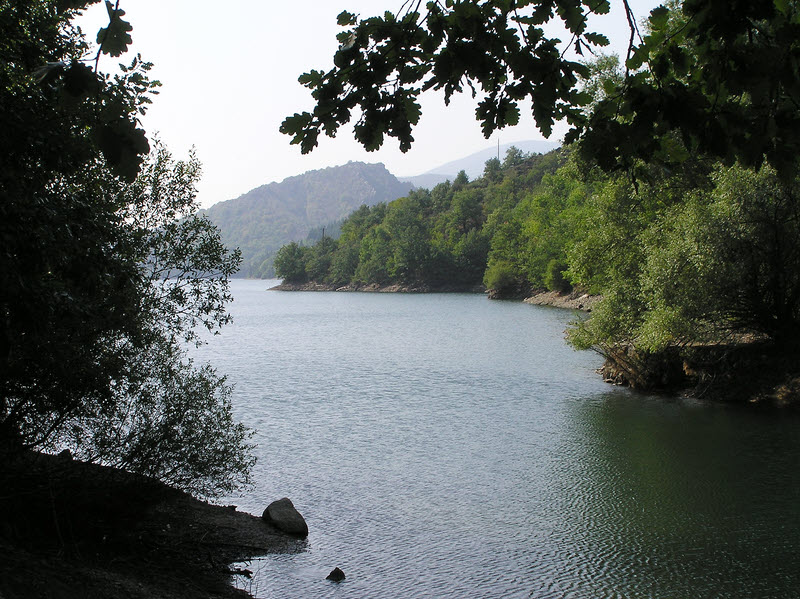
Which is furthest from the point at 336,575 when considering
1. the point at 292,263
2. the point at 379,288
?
the point at 292,263

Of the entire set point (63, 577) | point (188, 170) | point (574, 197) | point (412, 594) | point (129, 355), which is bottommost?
point (412, 594)

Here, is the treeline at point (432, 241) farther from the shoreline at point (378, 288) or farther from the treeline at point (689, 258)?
the treeline at point (689, 258)

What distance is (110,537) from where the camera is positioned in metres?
10.6

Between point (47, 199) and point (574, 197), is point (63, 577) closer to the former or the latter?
point (47, 199)

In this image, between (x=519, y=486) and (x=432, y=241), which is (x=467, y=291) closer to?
(x=432, y=241)

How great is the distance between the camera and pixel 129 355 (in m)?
11.6

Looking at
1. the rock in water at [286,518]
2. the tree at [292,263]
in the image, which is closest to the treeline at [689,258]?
the rock in water at [286,518]

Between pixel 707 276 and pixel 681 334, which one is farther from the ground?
pixel 707 276

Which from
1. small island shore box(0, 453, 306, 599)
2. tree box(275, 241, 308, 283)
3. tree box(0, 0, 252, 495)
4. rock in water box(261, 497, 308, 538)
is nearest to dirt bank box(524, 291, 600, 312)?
rock in water box(261, 497, 308, 538)

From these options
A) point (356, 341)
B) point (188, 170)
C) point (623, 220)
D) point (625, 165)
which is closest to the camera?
point (625, 165)

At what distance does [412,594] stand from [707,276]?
15.5 metres

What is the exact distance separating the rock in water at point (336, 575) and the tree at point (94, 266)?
2724 millimetres

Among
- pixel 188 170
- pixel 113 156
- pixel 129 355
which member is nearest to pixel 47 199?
pixel 113 156

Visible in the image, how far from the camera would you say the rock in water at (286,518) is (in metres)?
12.9
